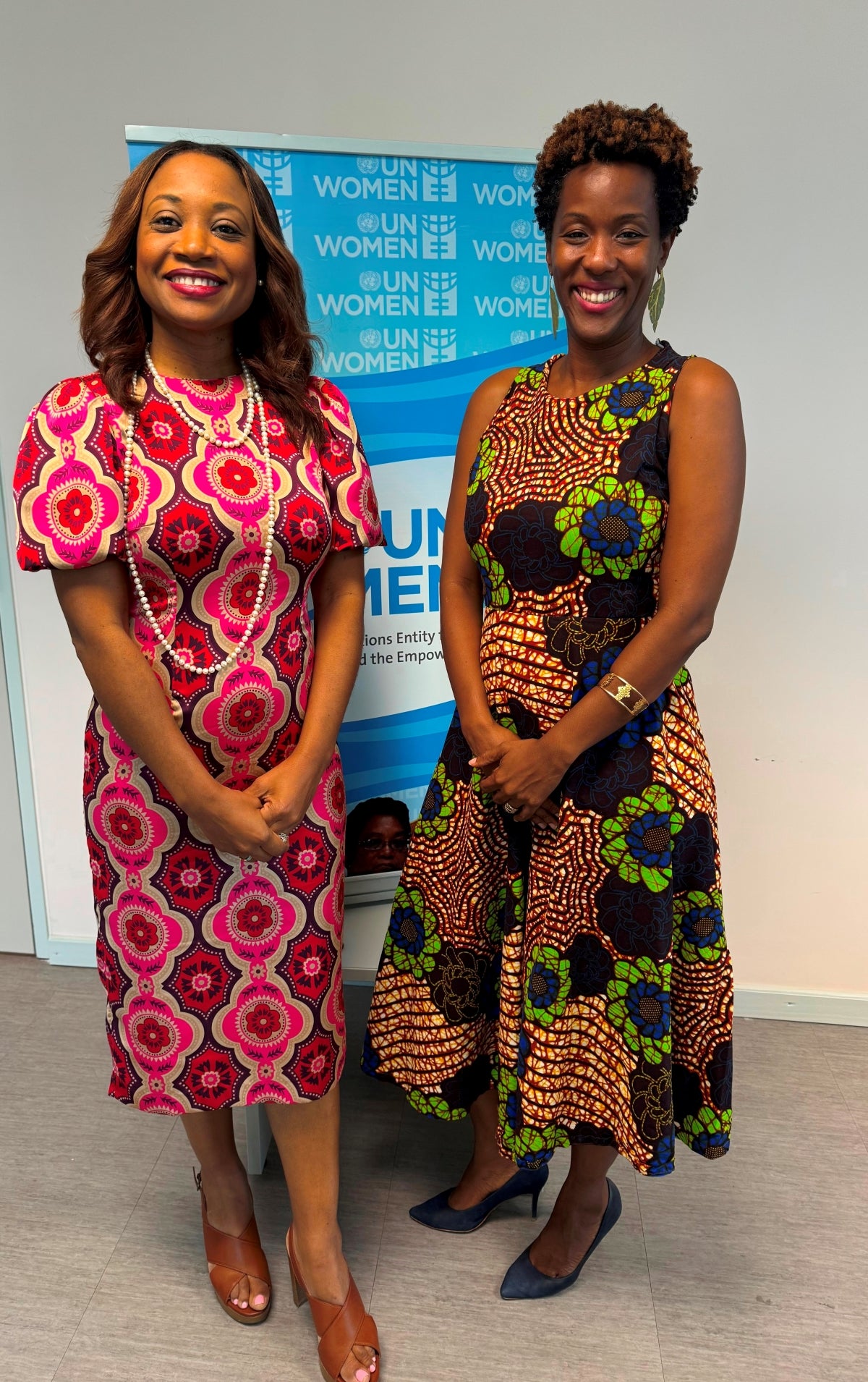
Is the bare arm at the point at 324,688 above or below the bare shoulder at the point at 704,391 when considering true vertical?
below

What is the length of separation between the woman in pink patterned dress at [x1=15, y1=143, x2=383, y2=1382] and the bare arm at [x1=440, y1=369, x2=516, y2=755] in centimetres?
16

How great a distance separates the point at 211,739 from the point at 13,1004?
1.67 meters

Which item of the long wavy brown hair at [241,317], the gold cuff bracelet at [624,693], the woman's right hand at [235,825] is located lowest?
the woman's right hand at [235,825]

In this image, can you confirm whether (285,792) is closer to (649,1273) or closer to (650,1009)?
(650,1009)

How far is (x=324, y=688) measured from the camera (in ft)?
4.81

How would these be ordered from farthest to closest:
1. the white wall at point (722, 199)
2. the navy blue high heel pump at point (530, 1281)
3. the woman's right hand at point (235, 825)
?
the white wall at point (722, 199)
the navy blue high heel pump at point (530, 1281)
the woman's right hand at point (235, 825)

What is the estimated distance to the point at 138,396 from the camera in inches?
52.1

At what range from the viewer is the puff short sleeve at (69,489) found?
1.25m

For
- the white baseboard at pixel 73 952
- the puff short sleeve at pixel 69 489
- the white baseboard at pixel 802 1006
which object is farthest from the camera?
the white baseboard at pixel 73 952

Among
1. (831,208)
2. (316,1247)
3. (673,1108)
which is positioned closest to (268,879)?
(316,1247)

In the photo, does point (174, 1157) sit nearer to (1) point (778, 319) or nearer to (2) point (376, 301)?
(2) point (376, 301)

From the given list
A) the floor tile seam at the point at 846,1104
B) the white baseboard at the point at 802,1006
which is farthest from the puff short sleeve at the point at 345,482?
the floor tile seam at the point at 846,1104

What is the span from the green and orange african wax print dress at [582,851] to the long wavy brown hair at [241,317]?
308 mm

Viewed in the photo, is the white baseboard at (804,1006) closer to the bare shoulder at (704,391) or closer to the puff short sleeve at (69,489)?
the bare shoulder at (704,391)
